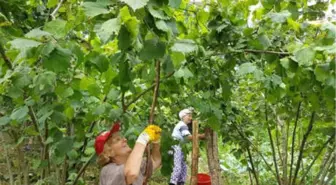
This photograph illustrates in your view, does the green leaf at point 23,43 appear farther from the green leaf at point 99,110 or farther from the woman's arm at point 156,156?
the woman's arm at point 156,156

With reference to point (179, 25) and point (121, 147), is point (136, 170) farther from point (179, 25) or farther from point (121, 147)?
point (179, 25)

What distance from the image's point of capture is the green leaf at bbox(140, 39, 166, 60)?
139 centimetres

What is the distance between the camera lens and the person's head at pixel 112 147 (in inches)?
97.0

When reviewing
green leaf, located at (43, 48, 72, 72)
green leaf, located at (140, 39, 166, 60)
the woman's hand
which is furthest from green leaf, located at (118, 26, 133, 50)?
the woman's hand

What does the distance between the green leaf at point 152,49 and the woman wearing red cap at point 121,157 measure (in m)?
0.85

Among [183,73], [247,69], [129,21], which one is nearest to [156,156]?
[183,73]

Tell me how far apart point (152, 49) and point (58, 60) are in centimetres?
29

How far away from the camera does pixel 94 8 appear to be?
1.21m

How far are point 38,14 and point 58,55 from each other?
3.77ft

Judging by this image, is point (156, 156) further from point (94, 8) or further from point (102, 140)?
point (94, 8)

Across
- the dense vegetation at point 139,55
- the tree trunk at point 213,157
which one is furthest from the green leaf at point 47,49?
the tree trunk at point 213,157

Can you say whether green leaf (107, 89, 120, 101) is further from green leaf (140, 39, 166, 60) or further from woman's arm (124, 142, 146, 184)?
green leaf (140, 39, 166, 60)

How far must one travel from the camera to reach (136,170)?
221cm

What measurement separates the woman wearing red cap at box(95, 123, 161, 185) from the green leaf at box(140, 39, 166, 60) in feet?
2.79
